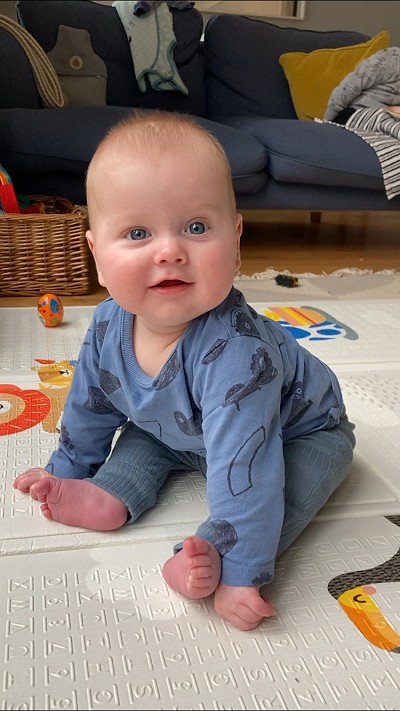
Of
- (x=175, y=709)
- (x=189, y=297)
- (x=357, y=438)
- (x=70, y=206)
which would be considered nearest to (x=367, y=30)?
(x=70, y=206)

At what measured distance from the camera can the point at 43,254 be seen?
5.70 feet

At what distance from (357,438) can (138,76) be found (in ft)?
6.55

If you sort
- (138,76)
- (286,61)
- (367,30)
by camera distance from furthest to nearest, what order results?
(367,30) → (286,61) → (138,76)

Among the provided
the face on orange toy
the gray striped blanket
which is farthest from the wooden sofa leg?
the face on orange toy

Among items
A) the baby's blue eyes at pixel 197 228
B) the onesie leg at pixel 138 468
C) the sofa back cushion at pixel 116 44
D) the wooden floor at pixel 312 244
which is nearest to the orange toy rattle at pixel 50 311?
the wooden floor at pixel 312 244

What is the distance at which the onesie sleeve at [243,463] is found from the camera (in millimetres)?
631

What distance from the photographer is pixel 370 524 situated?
30.7 inches

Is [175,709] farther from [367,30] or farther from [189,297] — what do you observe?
[367,30]

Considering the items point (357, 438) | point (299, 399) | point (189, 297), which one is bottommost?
point (357, 438)

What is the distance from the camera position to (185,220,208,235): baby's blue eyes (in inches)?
25.1

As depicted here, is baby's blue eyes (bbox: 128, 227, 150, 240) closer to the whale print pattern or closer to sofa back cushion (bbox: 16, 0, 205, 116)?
the whale print pattern

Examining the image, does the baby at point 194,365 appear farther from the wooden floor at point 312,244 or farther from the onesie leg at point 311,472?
the wooden floor at point 312,244

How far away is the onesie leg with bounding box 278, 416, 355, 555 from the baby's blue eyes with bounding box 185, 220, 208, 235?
11.1 inches

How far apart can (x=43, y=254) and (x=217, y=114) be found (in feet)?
4.64
